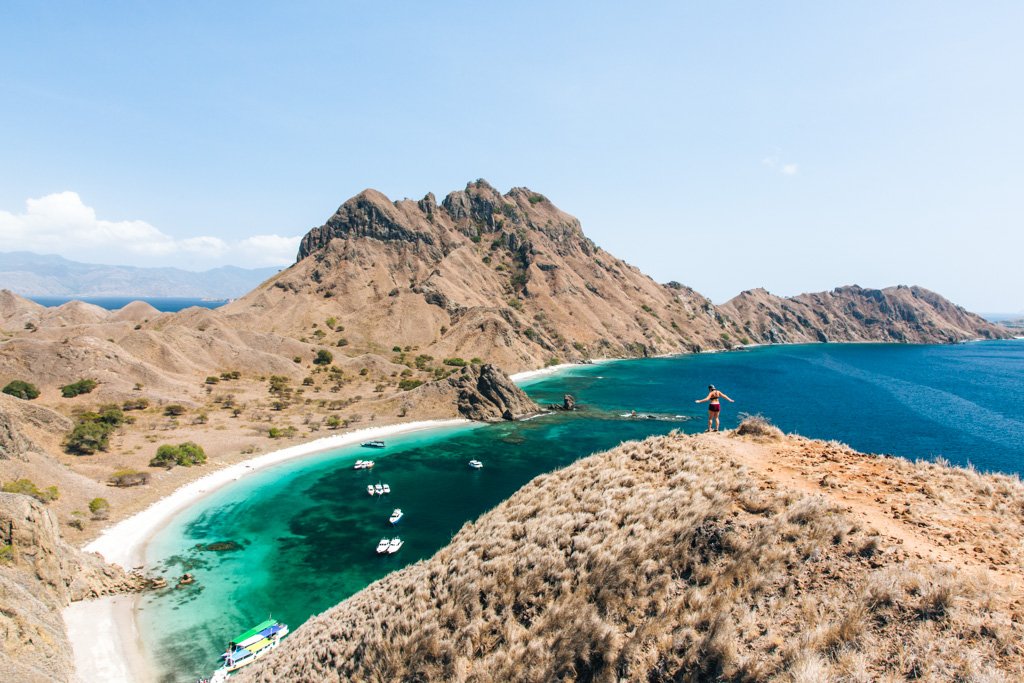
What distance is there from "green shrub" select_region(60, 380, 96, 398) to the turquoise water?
129 feet

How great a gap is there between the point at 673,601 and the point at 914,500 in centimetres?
819

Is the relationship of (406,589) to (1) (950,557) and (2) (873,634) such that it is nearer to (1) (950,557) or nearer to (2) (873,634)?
(2) (873,634)

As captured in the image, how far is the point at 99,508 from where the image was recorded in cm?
4456

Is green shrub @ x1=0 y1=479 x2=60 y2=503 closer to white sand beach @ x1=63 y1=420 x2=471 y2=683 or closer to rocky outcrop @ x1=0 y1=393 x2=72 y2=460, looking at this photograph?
rocky outcrop @ x1=0 y1=393 x2=72 y2=460

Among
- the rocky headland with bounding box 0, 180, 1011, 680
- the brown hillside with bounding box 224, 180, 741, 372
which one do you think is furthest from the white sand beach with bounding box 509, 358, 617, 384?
the brown hillside with bounding box 224, 180, 741, 372

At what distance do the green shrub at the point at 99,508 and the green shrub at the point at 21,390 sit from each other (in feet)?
135

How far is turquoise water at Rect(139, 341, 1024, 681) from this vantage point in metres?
35.0

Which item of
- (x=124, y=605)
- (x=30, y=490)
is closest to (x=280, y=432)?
(x=30, y=490)

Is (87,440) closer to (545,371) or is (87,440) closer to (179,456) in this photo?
(179,456)

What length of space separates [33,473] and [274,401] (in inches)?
1922

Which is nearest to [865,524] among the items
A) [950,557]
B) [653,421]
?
[950,557]

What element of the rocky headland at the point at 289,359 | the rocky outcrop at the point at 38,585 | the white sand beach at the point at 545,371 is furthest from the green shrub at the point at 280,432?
the white sand beach at the point at 545,371

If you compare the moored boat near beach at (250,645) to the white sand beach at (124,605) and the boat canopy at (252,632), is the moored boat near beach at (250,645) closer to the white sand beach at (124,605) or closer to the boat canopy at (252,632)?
the boat canopy at (252,632)

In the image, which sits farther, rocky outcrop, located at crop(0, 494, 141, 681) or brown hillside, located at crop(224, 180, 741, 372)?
brown hillside, located at crop(224, 180, 741, 372)
